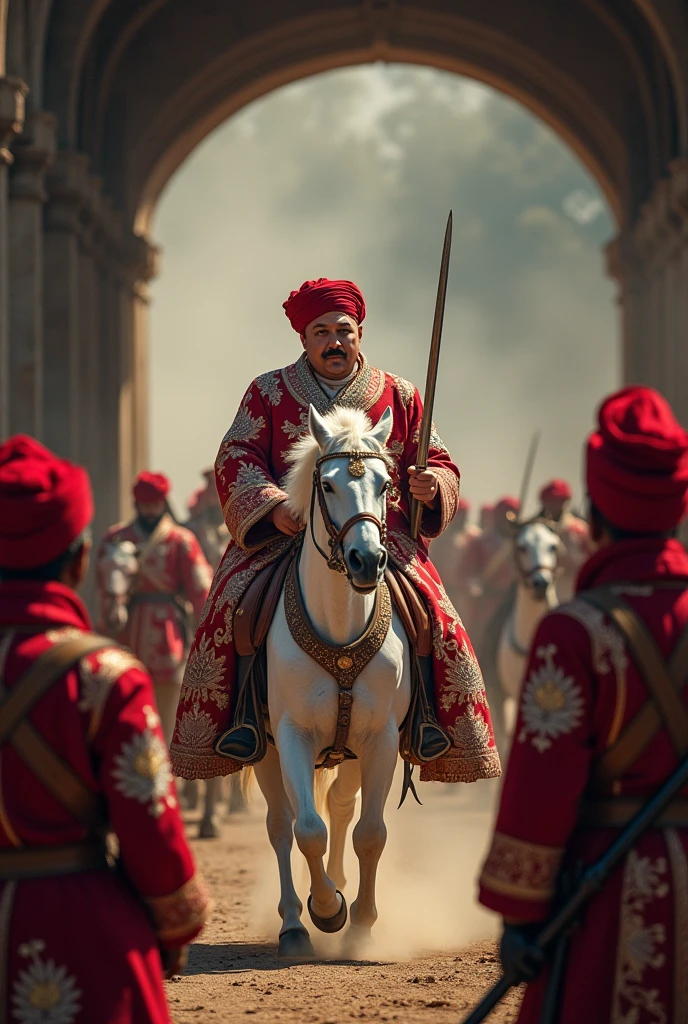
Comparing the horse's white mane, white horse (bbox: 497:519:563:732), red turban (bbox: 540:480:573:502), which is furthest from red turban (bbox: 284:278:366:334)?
red turban (bbox: 540:480:573:502)

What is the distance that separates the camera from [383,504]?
6.48m

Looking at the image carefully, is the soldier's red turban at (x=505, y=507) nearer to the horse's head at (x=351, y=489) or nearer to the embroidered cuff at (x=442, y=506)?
the embroidered cuff at (x=442, y=506)

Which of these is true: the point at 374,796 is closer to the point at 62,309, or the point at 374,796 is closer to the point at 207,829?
the point at 207,829

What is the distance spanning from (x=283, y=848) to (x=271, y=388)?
1.77 meters

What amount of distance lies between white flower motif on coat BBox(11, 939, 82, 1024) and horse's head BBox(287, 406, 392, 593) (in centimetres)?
249

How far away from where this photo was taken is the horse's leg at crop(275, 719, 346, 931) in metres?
6.82

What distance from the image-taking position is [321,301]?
302 inches

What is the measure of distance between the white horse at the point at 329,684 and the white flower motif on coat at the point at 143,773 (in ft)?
8.34

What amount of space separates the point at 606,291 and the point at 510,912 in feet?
205

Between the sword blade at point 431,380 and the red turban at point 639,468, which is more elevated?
the sword blade at point 431,380

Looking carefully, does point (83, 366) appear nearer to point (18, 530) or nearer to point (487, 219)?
point (18, 530)

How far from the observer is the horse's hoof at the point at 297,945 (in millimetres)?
7160

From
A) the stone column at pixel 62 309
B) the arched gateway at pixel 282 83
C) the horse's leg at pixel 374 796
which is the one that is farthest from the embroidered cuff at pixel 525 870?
the arched gateway at pixel 282 83

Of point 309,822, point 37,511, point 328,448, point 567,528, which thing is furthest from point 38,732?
point 567,528
